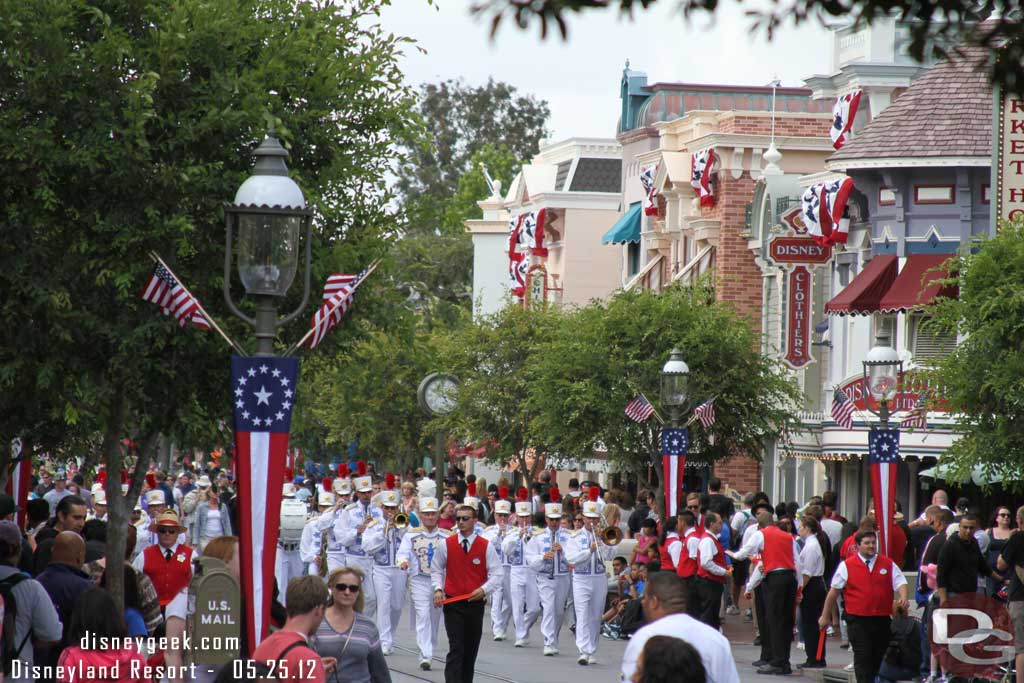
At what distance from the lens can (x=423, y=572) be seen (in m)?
21.8

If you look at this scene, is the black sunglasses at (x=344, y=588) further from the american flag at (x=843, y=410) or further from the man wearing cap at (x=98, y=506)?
the american flag at (x=843, y=410)

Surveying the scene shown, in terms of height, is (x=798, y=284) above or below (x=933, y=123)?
below

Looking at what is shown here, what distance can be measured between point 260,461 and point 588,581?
493 inches

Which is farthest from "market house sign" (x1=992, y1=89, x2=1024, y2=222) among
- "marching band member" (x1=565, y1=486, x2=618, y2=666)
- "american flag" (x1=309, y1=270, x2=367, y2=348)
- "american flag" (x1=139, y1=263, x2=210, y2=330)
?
"american flag" (x1=139, y1=263, x2=210, y2=330)

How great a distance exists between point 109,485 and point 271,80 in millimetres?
3340

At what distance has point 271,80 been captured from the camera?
14664 millimetres

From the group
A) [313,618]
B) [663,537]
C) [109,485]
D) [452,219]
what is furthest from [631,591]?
[313,618]

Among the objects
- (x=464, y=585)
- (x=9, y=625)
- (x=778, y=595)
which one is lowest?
(x=778, y=595)

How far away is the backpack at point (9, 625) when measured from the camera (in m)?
11.0

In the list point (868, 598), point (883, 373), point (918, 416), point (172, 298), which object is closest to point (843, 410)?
point (918, 416)

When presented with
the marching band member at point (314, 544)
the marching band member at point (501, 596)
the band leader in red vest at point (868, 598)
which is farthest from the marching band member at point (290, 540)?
the band leader in red vest at point (868, 598)

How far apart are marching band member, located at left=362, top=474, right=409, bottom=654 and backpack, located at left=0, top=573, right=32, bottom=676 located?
1165 cm

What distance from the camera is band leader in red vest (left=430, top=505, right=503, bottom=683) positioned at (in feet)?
54.8

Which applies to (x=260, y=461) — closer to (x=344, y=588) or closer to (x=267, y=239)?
(x=344, y=588)
